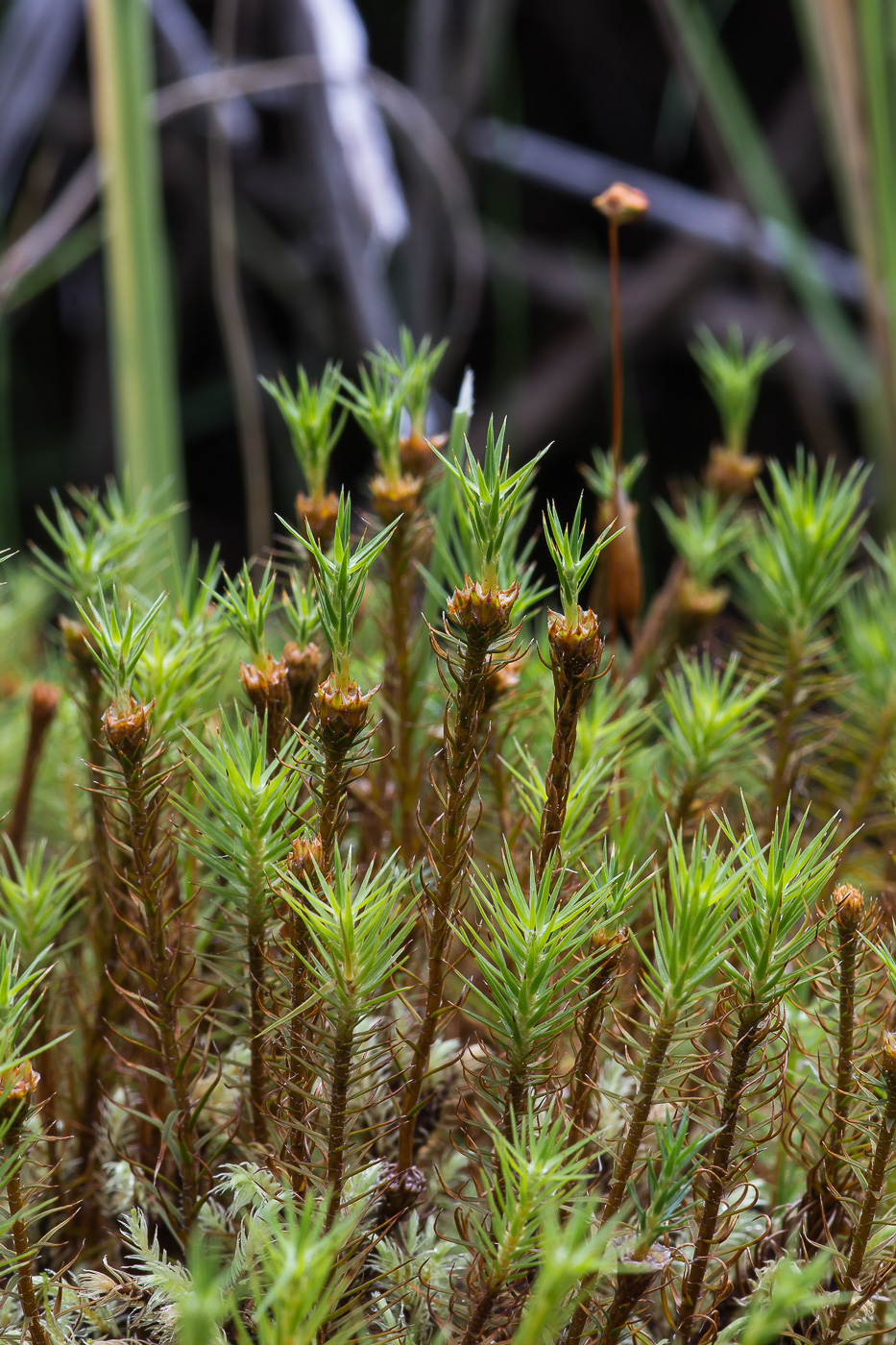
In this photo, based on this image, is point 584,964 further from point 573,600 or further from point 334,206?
point 334,206

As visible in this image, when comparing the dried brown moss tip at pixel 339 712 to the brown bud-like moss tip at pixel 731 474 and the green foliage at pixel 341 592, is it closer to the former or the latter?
the green foliage at pixel 341 592

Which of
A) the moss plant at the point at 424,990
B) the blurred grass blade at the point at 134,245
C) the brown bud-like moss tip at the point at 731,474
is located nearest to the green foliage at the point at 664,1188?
the moss plant at the point at 424,990

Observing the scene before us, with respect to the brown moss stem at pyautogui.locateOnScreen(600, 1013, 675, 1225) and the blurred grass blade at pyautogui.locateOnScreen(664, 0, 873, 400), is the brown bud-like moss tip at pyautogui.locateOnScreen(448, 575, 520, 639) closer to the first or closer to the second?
the brown moss stem at pyautogui.locateOnScreen(600, 1013, 675, 1225)

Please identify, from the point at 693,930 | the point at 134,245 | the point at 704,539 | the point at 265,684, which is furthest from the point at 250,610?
the point at 134,245

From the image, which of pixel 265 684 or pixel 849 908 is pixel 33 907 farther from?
pixel 849 908

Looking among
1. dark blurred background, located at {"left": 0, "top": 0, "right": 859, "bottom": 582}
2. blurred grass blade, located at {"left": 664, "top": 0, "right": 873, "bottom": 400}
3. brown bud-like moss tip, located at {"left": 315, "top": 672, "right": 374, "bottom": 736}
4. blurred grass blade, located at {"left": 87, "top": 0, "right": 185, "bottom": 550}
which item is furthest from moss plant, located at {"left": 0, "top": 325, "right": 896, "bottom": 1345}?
dark blurred background, located at {"left": 0, "top": 0, "right": 859, "bottom": 582}

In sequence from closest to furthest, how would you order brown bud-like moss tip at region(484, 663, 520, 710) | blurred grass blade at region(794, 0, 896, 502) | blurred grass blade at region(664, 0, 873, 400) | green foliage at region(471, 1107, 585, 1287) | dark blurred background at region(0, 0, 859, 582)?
green foliage at region(471, 1107, 585, 1287) → brown bud-like moss tip at region(484, 663, 520, 710) → blurred grass blade at region(794, 0, 896, 502) → blurred grass blade at region(664, 0, 873, 400) → dark blurred background at region(0, 0, 859, 582)
